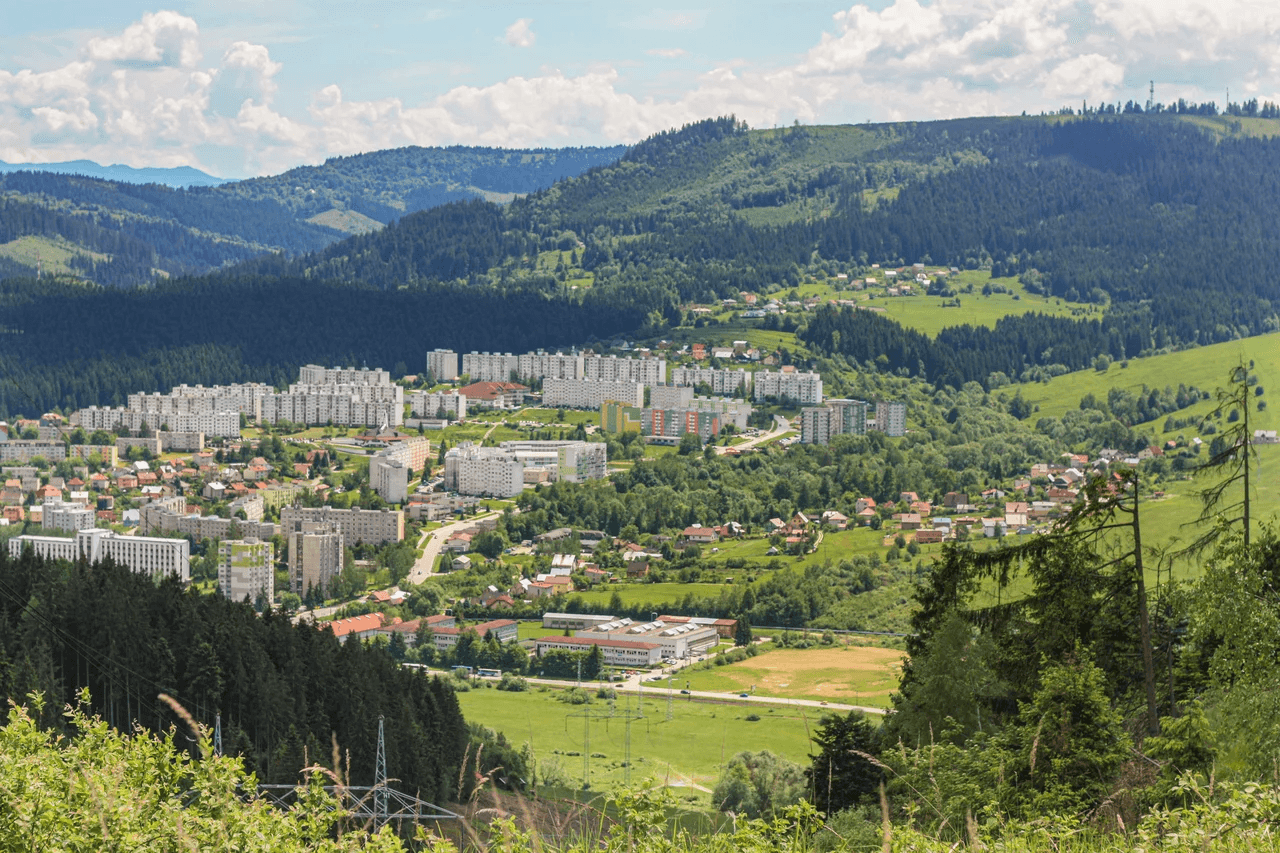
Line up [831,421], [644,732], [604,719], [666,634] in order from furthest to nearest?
[831,421], [666,634], [604,719], [644,732]

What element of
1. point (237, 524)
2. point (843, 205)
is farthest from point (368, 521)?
point (843, 205)

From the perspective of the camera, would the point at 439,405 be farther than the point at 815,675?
Yes

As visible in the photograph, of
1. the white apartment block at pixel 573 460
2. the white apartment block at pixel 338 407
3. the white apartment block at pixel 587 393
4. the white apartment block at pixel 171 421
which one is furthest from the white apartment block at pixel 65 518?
the white apartment block at pixel 587 393

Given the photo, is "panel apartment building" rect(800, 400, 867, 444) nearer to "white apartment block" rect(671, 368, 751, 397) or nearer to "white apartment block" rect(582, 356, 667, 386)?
"white apartment block" rect(671, 368, 751, 397)

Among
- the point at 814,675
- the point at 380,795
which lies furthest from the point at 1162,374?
the point at 380,795

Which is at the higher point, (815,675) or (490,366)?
(490,366)

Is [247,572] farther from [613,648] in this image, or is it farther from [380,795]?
[380,795]

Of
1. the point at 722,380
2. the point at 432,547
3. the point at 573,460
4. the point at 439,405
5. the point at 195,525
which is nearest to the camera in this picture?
the point at 432,547
